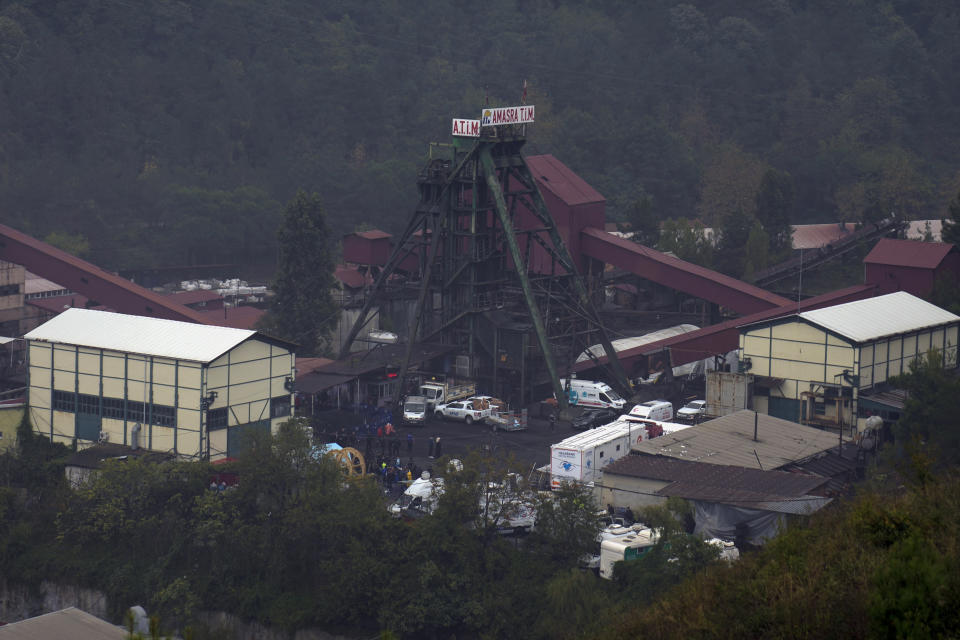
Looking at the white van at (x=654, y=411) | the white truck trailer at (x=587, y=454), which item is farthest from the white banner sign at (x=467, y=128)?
the white truck trailer at (x=587, y=454)

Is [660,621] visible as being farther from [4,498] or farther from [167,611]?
[4,498]

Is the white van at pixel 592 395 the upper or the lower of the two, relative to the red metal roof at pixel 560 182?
lower

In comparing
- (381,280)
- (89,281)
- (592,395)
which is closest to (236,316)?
(89,281)

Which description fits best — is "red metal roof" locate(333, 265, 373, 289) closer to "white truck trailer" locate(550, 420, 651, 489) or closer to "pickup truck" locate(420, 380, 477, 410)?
"pickup truck" locate(420, 380, 477, 410)

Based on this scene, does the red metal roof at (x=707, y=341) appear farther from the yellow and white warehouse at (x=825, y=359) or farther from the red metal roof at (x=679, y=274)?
the yellow and white warehouse at (x=825, y=359)

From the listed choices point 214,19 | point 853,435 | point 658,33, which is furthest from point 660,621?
point 658,33

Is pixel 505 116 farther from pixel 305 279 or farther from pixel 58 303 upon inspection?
pixel 58 303
